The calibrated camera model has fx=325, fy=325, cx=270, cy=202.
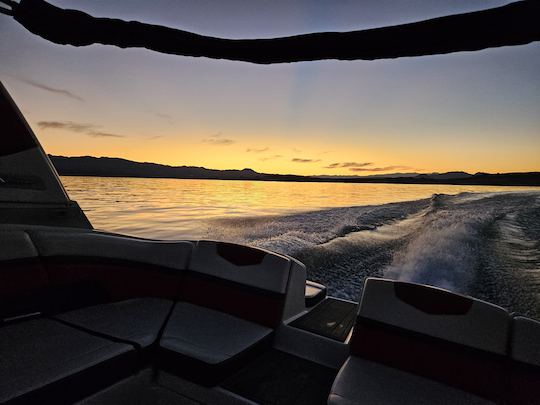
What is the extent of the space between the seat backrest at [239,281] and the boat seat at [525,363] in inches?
51.2

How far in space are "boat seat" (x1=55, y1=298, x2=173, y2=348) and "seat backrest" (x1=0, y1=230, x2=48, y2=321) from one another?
0.63 ft

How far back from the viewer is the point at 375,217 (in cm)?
1461

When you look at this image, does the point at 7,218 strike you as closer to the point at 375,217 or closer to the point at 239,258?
the point at 239,258

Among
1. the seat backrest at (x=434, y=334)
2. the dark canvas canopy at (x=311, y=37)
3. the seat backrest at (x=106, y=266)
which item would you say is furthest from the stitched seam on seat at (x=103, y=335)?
the dark canvas canopy at (x=311, y=37)

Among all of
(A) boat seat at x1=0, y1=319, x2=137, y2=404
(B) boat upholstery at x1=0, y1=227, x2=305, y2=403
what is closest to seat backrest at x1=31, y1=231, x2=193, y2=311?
(B) boat upholstery at x1=0, y1=227, x2=305, y2=403

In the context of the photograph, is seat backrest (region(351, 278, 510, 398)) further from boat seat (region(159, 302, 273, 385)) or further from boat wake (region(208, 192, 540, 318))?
boat wake (region(208, 192, 540, 318))

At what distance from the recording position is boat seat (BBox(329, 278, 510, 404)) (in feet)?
5.23

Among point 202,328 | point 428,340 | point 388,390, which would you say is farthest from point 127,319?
point 428,340

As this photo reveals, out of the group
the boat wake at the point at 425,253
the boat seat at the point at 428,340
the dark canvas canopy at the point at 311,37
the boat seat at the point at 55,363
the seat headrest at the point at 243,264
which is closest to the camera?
the dark canvas canopy at the point at 311,37

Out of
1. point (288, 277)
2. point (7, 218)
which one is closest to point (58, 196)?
point (7, 218)

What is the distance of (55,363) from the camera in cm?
148

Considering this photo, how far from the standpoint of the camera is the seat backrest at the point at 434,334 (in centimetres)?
161

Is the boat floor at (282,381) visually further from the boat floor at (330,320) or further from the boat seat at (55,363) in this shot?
the boat seat at (55,363)

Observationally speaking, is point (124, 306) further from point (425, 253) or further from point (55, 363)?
point (425, 253)
